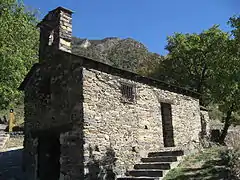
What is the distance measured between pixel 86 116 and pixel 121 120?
5.37 ft

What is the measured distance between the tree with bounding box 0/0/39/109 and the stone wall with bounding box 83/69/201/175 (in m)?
4.58

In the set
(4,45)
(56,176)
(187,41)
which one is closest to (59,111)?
(56,176)

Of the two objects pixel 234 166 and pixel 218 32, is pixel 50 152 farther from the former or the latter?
pixel 218 32

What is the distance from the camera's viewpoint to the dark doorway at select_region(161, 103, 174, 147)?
1244 cm

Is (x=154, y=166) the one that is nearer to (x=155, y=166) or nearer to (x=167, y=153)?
(x=155, y=166)

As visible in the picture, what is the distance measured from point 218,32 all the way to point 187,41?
250cm

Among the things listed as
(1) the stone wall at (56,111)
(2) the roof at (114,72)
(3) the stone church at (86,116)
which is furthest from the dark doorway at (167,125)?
(1) the stone wall at (56,111)

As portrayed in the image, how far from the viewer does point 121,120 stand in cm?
1015

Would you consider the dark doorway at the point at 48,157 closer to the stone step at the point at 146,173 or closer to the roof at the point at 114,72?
the stone step at the point at 146,173

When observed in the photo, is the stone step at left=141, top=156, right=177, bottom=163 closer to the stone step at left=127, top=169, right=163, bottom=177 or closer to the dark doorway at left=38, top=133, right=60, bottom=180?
the stone step at left=127, top=169, right=163, bottom=177

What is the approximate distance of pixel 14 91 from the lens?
Result: 41.1ft

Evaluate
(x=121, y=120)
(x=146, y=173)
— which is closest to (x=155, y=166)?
(x=146, y=173)

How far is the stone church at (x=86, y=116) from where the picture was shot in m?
9.06

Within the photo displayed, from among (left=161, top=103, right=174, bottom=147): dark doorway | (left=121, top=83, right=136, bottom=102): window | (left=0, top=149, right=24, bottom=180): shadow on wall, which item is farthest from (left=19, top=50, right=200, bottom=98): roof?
(left=0, top=149, right=24, bottom=180): shadow on wall
